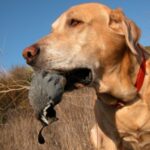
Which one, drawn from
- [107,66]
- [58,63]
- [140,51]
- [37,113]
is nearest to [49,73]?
[58,63]

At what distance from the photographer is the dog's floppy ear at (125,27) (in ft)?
14.9

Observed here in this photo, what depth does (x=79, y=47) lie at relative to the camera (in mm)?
4500

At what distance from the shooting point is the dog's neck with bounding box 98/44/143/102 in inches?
189

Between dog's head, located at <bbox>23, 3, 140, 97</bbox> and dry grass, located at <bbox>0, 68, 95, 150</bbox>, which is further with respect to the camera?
dry grass, located at <bbox>0, 68, 95, 150</bbox>

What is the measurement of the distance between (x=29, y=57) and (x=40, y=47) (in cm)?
17

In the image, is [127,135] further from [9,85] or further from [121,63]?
[9,85]

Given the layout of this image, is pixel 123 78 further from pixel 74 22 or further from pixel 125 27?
pixel 74 22

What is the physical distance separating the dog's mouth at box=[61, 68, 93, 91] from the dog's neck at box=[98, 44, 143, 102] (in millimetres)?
251

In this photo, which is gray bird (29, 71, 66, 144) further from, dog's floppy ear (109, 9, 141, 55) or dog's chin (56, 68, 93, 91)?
dog's floppy ear (109, 9, 141, 55)

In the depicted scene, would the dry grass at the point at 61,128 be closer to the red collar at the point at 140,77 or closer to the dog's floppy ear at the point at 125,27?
the red collar at the point at 140,77

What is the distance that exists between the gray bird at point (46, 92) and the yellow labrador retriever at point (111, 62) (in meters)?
0.10

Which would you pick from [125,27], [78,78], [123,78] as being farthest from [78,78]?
[125,27]

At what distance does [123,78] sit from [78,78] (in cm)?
57

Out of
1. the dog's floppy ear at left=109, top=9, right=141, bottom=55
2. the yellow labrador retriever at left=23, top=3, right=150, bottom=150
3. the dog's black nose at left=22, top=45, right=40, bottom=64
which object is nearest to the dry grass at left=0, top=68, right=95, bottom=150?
the yellow labrador retriever at left=23, top=3, right=150, bottom=150
